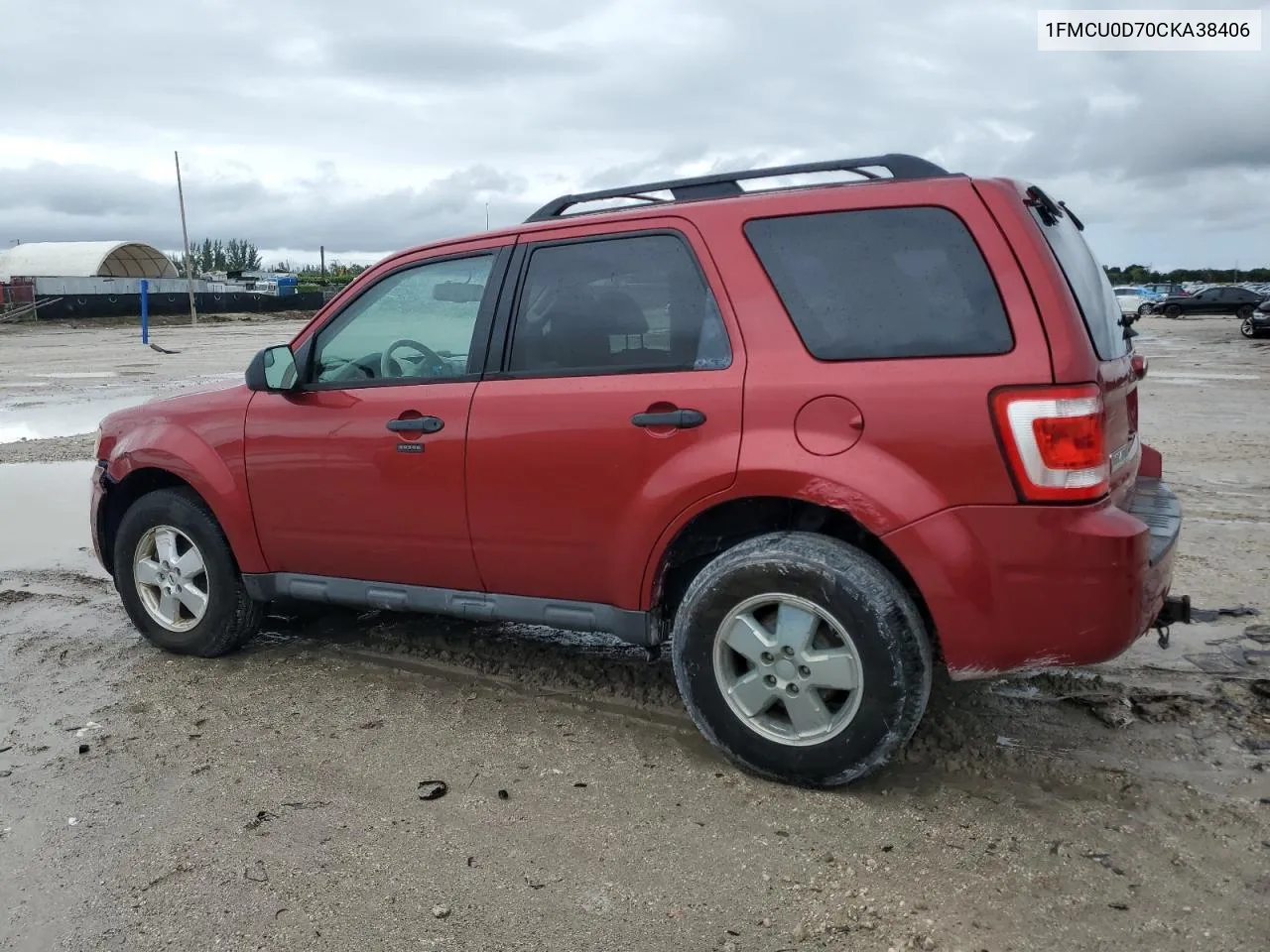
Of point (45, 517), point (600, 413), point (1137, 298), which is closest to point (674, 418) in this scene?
point (600, 413)

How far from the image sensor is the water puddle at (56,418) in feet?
37.2

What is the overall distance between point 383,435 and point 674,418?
1.26 metres

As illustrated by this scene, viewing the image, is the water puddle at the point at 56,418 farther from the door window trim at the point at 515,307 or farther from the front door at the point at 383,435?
the door window trim at the point at 515,307

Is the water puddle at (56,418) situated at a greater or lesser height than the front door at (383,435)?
lesser

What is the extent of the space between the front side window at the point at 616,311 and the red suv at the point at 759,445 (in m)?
0.01

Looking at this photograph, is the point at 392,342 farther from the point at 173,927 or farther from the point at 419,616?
the point at 173,927

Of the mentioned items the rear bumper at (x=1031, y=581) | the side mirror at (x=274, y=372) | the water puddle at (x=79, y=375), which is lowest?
the water puddle at (x=79, y=375)

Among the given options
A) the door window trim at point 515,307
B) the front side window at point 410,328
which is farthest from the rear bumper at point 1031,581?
the front side window at point 410,328

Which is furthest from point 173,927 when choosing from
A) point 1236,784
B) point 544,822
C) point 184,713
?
point 1236,784

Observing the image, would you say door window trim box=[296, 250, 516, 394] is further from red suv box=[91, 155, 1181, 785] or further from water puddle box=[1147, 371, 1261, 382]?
water puddle box=[1147, 371, 1261, 382]

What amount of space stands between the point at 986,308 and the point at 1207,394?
44.5ft

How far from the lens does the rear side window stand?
308 centimetres

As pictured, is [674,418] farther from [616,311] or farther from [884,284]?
[884,284]

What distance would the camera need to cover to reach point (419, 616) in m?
5.29
